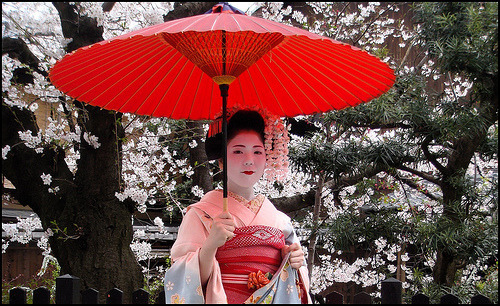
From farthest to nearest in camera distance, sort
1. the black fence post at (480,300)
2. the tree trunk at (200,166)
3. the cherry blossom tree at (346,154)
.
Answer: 1. the tree trunk at (200,166)
2. the cherry blossom tree at (346,154)
3. the black fence post at (480,300)

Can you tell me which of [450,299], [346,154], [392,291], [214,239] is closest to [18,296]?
[214,239]

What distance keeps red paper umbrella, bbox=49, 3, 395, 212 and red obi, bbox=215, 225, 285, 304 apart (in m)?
0.68

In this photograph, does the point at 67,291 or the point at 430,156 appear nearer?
the point at 67,291

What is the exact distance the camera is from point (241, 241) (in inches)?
93.9

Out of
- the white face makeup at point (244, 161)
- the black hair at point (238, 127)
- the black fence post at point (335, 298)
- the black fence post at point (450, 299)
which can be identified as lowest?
the black fence post at point (335, 298)

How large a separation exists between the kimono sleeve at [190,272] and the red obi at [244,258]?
0.09m

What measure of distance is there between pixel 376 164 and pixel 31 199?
3.12 m

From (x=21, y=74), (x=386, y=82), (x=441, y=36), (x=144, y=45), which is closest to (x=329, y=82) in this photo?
(x=386, y=82)

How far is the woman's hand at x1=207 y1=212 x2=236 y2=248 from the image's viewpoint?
84.7 inches

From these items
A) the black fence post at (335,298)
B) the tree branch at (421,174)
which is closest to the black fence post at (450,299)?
the black fence post at (335,298)

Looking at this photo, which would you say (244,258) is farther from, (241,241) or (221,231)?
(221,231)

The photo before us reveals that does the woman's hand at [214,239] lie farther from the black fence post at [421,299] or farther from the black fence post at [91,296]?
the black fence post at [421,299]

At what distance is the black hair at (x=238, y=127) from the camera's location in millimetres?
2652

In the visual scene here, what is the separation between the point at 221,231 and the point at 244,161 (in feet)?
1.83
